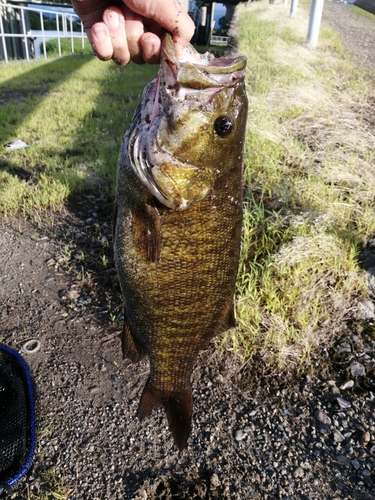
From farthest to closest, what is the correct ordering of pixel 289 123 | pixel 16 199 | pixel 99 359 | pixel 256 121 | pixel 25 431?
1. pixel 289 123
2. pixel 256 121
3. pixel 16 199
4. pixel 99 359
5. pixel 25 431

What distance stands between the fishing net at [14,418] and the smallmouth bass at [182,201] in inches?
53.6

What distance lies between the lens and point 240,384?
3.22 m

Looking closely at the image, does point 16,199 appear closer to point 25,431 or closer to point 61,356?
point 61,356

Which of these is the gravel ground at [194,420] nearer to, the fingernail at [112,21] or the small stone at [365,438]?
the small stone at [365,438]

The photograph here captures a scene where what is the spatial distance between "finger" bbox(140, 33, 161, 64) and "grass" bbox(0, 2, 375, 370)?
202 cm

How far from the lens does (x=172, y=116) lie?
163 cm

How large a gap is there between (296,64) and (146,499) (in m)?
8.56

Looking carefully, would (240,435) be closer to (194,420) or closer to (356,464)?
(194,420)

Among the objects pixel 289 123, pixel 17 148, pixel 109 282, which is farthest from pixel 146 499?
pixel 17 148

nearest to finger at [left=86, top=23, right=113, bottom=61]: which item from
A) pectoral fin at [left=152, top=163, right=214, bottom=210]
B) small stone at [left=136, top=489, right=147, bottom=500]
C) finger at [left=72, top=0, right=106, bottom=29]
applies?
finger at [left=72, top=0, right=106, bottom=29]

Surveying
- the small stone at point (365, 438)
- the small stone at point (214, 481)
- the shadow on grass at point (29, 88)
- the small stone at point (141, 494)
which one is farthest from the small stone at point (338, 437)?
the shadow on grass at point (29, 88)

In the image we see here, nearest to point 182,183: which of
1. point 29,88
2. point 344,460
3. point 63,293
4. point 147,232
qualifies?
point 147,232

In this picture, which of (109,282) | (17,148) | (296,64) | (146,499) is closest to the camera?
(146,499)

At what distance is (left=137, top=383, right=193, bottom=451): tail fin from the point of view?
2.04 m
